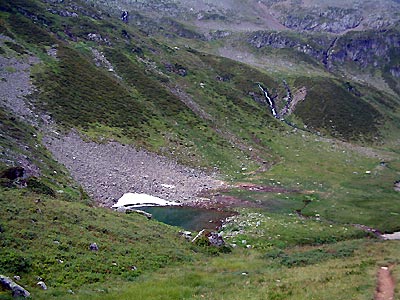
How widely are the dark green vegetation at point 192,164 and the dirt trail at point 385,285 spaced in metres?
0.64

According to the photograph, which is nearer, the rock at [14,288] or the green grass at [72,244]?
the rock at [14,288]

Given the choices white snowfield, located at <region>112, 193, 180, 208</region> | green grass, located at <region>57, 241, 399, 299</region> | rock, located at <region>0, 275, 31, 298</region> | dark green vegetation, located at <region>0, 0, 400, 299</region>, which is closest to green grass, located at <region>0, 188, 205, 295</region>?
dark green vegetation, located at <region>0, 0, 400, 299</region>

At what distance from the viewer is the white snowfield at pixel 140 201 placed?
1829 inches

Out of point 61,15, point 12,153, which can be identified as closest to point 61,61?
point 61,15

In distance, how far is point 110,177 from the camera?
174 ft

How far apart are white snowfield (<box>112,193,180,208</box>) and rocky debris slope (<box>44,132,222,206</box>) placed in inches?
42.9

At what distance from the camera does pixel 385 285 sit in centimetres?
2086

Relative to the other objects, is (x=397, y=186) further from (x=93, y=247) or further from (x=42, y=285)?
(x=42, y=285)

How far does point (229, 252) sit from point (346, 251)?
10068 millimetres

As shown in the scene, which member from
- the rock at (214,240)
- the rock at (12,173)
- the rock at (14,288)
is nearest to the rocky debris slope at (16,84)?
the rock at (12,173)

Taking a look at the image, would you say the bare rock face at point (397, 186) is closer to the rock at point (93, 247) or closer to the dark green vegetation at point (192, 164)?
the dark green vegetation at point (192, 164)

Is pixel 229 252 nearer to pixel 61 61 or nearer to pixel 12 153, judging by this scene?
pixel 12 153

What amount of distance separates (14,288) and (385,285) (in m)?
18.5

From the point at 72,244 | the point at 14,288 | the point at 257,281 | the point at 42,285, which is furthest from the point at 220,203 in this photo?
the point at 14,288
